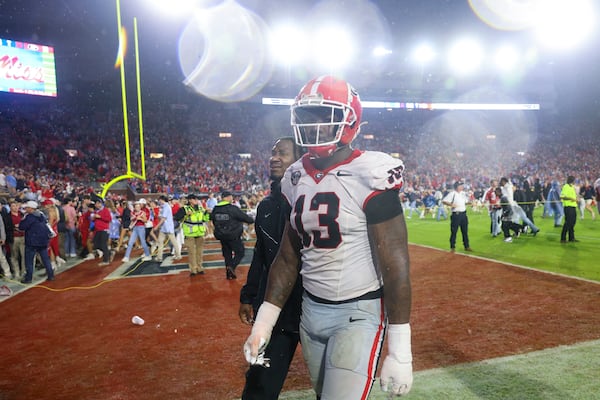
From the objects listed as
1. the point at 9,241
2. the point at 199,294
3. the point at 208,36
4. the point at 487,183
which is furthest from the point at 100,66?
the point at 487,183

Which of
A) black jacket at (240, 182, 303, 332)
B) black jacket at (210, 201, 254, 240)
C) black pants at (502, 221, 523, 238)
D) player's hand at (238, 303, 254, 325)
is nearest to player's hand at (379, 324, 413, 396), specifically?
black jacket at (240, 182, 303, 332)

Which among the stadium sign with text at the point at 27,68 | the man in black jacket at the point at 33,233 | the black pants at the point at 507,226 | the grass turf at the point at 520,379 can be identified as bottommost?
the grass turf at the point at 520,379

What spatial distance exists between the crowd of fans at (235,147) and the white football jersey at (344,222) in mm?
16028

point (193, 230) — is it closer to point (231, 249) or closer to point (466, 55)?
point (231, 249)

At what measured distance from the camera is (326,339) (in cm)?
199

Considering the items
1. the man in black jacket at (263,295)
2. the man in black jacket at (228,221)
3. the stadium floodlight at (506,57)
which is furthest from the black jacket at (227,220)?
the stadium floodlight at (506,57)

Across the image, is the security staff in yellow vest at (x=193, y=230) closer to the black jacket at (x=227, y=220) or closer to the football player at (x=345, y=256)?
the black jacket at (x=227, y=220)

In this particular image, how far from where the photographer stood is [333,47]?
35812mm

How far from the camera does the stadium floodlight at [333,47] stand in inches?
1383

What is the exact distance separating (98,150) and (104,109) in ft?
22.6

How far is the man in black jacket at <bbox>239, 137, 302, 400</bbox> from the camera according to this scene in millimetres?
2410

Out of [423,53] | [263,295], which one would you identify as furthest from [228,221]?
[423,53]

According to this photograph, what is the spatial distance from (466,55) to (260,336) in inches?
1721

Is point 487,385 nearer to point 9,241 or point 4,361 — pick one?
point 4,361
